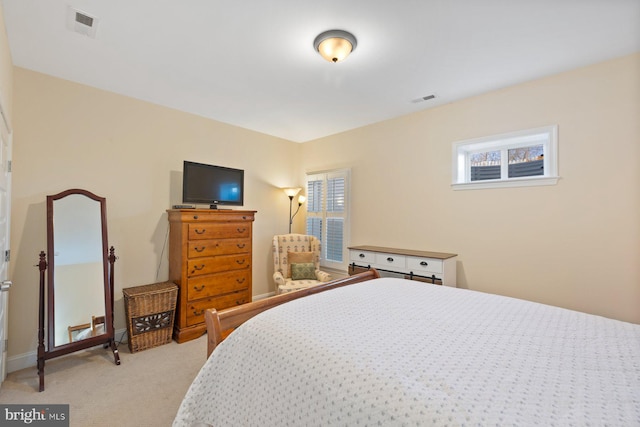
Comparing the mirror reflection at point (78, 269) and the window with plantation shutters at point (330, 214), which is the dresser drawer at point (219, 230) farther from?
the window with plantation shutters at point (330, 214)

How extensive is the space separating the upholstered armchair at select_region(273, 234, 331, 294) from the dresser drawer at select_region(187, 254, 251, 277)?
49 cm

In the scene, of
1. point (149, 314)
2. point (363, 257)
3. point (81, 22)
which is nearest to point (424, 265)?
point (363, 257)

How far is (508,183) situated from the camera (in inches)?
109

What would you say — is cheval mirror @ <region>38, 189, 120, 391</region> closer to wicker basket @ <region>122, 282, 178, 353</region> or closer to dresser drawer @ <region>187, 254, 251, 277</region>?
wicker basket @ <region>122, 282, 178, 353</region>

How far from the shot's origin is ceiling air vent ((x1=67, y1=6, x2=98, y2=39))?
1.81 meters

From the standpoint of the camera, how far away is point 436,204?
128 inches

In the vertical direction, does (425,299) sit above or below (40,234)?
below

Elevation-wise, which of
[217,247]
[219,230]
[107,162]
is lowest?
[217,247]

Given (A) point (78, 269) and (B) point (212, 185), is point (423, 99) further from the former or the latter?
(A) point (78, 269)

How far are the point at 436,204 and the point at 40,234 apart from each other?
397 cm

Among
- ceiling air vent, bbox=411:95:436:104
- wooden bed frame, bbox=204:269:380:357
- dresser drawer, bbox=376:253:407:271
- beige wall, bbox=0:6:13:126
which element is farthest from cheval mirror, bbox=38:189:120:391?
ceiling air vent, bbox=411:95:436:104

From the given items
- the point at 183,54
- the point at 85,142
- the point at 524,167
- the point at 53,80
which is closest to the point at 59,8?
the point at 183,54

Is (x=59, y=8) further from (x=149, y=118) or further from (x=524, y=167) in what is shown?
(x=524, y=167)

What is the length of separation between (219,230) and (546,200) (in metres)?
3.35
